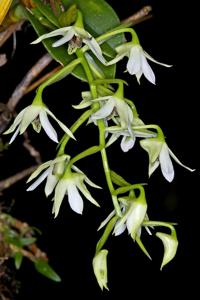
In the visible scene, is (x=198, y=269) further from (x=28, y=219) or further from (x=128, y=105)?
(x=128, y=105)

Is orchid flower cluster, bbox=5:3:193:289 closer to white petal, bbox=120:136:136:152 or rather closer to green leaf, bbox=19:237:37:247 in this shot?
white petal, bbox=120:136:136:152

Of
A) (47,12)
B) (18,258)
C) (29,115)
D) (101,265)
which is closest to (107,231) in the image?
(101,265)

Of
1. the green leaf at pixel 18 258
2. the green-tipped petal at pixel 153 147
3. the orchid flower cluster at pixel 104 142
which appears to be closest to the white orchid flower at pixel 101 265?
the orchid flower cluster at pixel 104 142

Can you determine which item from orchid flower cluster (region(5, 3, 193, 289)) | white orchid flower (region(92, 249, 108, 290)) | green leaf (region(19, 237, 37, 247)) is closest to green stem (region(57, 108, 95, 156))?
orchid flower cluster (region(5, 3, 193, 289))

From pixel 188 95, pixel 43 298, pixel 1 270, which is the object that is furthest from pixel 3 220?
pixel 188 95

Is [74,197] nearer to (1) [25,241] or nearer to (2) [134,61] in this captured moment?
(2) [134,61]
